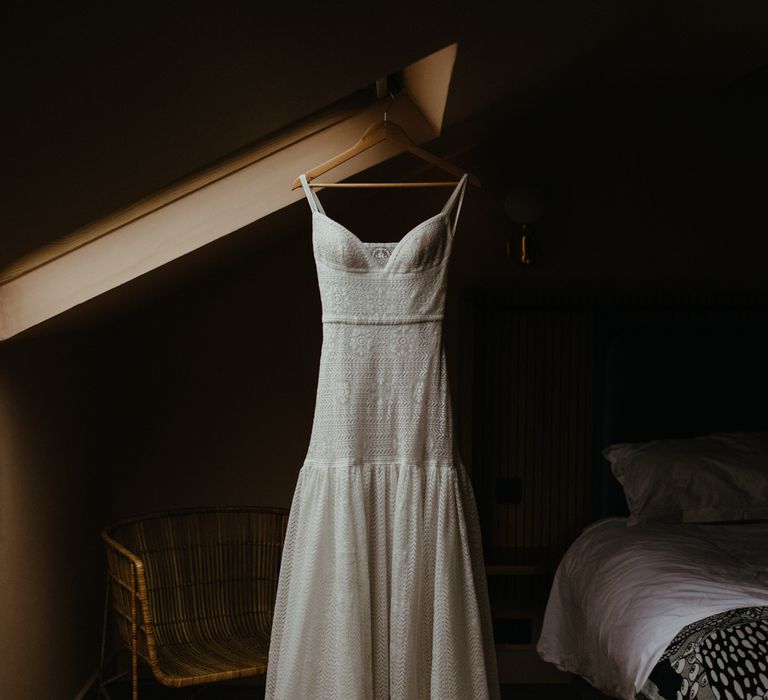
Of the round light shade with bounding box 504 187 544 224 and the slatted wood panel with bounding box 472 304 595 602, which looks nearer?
the round light shade with bounding box 504 187 544 224

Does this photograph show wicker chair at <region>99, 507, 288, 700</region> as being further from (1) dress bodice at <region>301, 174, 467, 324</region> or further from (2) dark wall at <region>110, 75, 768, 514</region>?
(1) dress bodice at <region>301, 174, 467, 324</region>

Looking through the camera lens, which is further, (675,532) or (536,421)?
(536,421)

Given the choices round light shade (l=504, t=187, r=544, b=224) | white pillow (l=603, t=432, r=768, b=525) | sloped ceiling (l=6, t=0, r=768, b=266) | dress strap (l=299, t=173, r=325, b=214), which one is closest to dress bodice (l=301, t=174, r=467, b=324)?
dress strap (l=299, t=173, r=325, b=214)

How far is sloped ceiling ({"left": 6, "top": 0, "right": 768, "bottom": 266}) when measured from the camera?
0.99 metres

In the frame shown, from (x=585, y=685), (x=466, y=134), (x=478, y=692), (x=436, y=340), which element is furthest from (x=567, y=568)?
(x=466, y=134)

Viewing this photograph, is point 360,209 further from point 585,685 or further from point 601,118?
point 585,685

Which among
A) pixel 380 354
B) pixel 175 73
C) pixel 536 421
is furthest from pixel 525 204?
pixel 175 73

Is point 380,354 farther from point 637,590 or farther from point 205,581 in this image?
point 205,581

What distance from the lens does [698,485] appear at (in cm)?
322

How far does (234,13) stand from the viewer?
1.05 m

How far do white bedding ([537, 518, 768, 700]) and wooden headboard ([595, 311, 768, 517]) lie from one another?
1.31 feet

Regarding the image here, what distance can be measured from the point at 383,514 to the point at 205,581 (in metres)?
1.24

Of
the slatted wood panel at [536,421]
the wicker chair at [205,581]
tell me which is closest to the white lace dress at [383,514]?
the wicker chair at [205,581]

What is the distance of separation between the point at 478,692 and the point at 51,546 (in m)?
1.40
